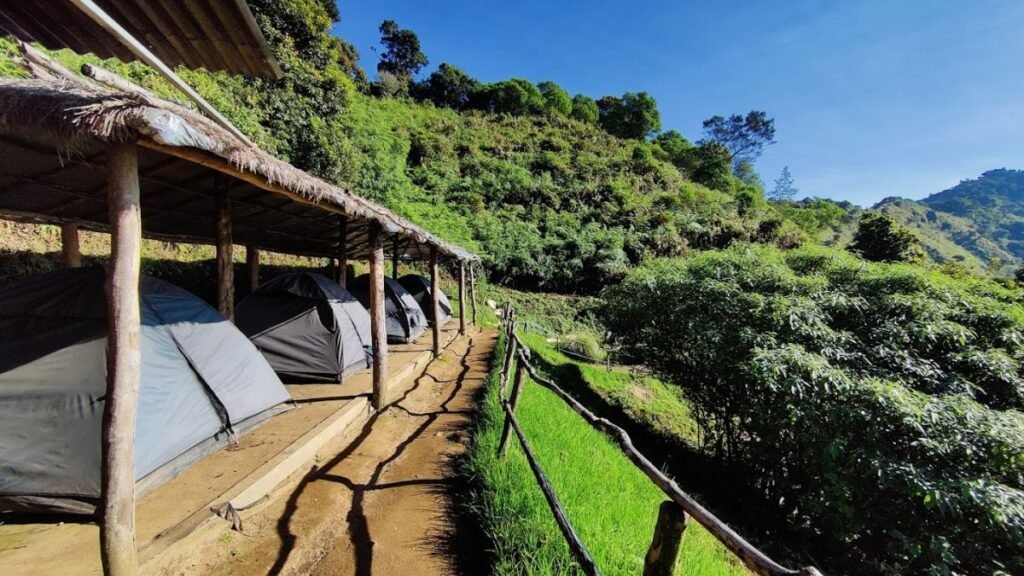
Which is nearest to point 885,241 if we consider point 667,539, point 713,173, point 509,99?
point 713,173

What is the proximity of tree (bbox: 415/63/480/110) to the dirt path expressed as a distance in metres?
42.9

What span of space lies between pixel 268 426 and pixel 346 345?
1802 mm

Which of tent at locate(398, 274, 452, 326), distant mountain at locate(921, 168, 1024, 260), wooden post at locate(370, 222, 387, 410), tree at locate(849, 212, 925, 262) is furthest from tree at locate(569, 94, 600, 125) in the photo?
distant mountain at locate(921, 168, 1024, 260)

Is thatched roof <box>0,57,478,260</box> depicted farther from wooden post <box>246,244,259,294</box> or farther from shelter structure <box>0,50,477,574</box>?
wooden post <box>246,244,259,294</box>

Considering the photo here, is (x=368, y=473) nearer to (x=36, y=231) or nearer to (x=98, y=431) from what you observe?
(x=98, y=431)

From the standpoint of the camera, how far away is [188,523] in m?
2.58

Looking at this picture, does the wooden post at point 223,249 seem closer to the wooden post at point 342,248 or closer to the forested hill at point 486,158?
the wooden post at point 342,248

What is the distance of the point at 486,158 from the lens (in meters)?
29.5

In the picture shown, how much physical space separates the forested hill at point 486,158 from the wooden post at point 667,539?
8.84 metres

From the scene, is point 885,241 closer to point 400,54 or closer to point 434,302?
point 434,302

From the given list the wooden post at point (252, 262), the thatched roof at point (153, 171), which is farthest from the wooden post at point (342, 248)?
the wooden post at point (252, 262)

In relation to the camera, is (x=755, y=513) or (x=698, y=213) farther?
(x=698, y=213)

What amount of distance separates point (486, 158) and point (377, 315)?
26363 millimetres

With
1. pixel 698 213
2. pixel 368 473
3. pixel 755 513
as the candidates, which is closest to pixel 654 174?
pixel 698 213
